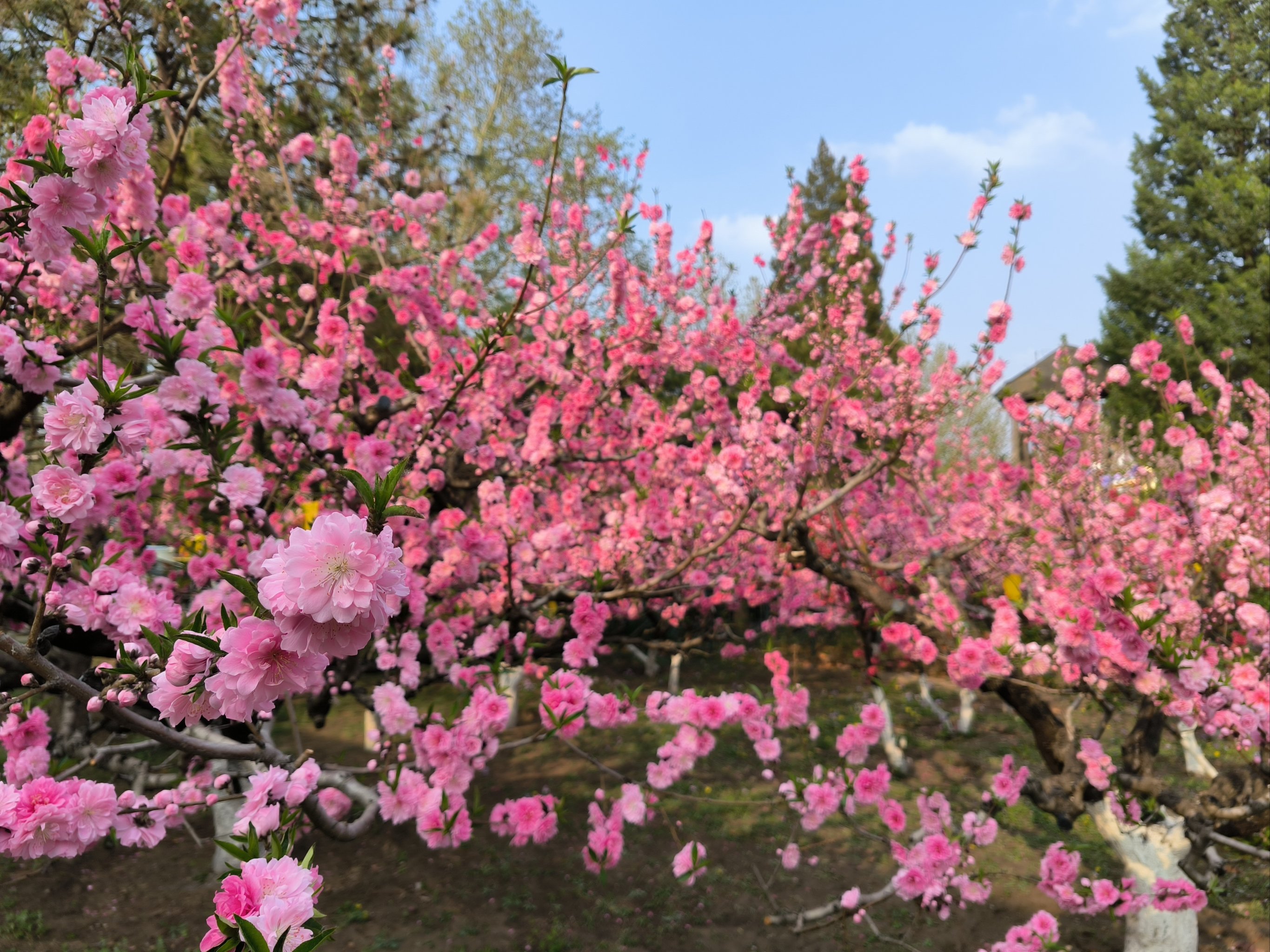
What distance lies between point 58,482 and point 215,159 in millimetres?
10268

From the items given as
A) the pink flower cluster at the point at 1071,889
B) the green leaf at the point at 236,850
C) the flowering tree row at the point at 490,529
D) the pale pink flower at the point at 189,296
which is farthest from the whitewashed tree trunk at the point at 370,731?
the pink flower cluster at the point at 1071,889

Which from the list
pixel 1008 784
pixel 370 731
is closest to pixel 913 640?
pixel 1008 784

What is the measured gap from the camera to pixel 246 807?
71.9 inches

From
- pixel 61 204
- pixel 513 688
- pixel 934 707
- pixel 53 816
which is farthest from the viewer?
pixel 934 707

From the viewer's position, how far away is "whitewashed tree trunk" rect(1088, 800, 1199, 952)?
4.57 meters

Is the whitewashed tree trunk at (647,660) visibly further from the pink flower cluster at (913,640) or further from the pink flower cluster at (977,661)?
the pink flower cluster at (977,661)

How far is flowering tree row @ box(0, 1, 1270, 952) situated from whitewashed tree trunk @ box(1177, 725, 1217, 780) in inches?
40.3

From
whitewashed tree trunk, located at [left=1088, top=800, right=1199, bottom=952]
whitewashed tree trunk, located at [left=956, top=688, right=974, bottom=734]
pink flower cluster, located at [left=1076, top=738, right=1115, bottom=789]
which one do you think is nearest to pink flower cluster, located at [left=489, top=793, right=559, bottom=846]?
pink flower cluster, located at [left=1076, top=738, right=1115, bottom=789]

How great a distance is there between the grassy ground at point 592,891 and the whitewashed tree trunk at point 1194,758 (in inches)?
21.5

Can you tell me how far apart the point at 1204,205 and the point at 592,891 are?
25.1 meters

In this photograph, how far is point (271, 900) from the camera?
1.11 m

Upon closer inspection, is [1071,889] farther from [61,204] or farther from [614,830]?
[61,204]

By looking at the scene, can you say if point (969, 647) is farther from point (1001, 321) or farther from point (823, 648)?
point (823, 648)

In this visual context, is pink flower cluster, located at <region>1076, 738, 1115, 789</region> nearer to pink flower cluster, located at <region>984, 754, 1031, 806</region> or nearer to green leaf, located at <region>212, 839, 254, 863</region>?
pink flower cluster, located at <region>984, 754, 1031, 806</region>
